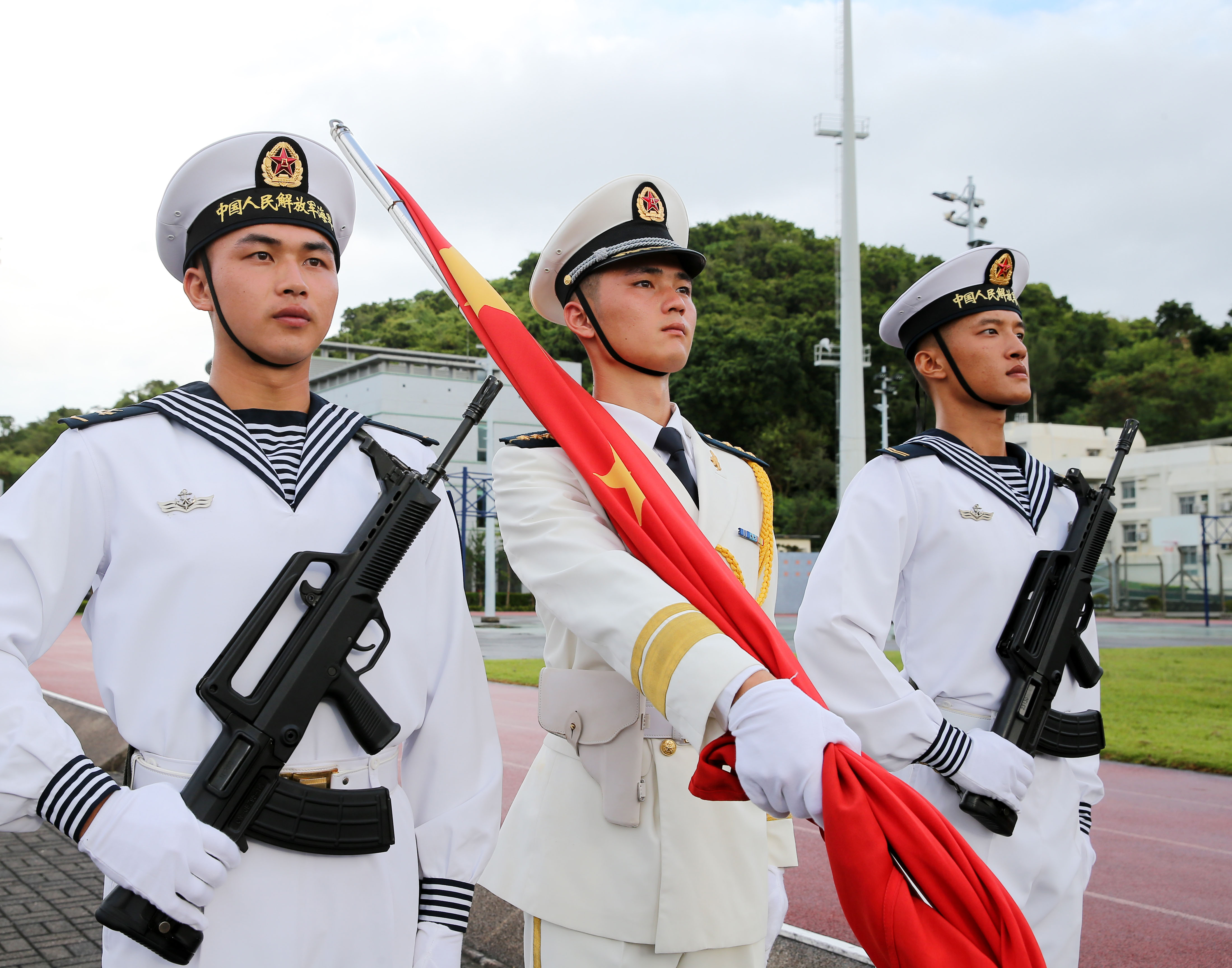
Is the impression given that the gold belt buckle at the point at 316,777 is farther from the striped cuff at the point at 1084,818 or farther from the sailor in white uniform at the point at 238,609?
the striped cuff at the point at 1084,818

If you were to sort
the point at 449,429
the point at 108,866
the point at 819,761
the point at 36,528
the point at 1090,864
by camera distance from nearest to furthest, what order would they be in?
the point at 819,761 < the point at 108,866 < the point at 36,528 < the point at 1090,864 < the point at 449,429

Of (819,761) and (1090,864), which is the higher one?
(819,761)

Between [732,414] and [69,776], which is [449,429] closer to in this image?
[732,414]

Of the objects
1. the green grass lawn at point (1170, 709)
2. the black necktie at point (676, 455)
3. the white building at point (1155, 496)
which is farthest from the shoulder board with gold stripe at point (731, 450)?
the white building at point (1155, 496)

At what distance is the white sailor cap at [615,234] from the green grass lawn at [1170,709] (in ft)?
19.2

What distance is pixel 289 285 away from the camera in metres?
2.34

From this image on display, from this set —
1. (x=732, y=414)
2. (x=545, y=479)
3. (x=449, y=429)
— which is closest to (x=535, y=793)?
(x=545, y=479)

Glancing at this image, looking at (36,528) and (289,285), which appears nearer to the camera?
(36,528)

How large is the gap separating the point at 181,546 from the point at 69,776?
46 centimetres

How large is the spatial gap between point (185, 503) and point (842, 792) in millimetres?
1378

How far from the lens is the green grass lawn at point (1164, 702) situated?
9.74 metres

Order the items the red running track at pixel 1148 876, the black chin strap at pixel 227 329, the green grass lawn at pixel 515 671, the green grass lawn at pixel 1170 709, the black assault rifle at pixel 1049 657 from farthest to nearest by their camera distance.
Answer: the green grass lawn at pixel 515 671 < the green grass lawn at pixel 1170 709 < the red running track at pixel 1148 876 < the black assault rifle at pixel 1049 657 < the black chin strap at pixel 227 329

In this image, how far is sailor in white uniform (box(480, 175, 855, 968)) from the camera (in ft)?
6.56

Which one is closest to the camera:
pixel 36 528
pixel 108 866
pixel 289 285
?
pixel 108 866
